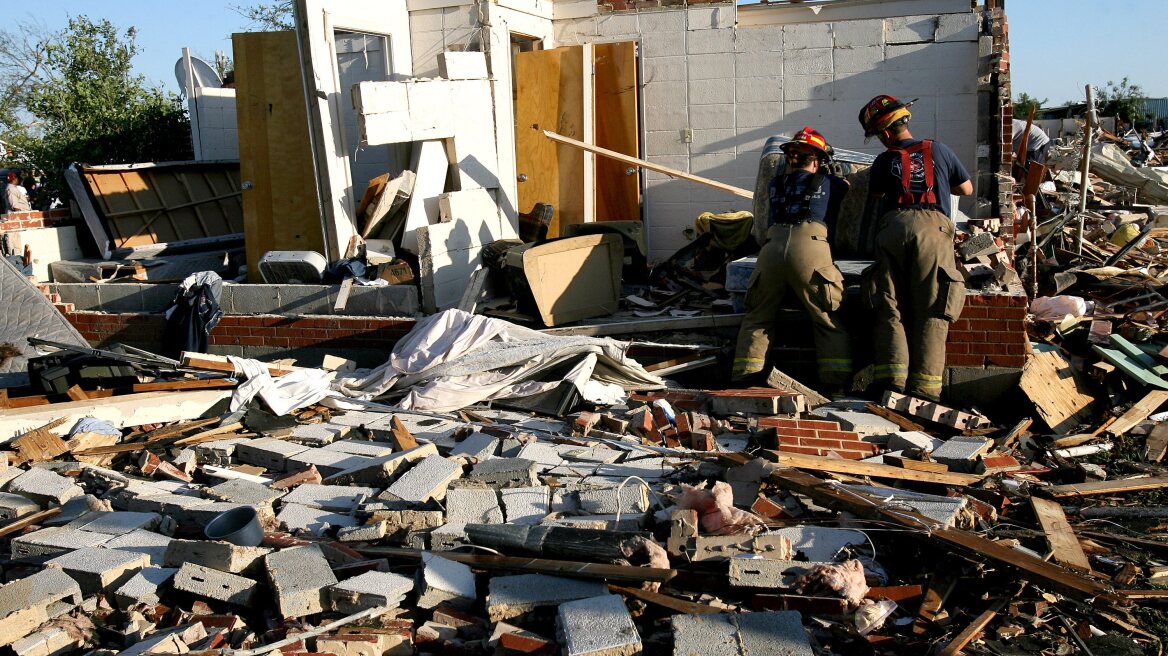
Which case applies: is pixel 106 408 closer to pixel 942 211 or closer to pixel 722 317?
pixel 722 317

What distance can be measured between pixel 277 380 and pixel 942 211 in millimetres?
4806

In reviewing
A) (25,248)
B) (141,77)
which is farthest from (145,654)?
(141,77)

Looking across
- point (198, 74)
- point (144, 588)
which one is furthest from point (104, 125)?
point (144, 588)

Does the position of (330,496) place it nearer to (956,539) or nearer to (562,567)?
(562,567)

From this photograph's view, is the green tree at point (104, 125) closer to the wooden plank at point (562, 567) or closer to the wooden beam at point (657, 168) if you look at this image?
the wooden beam at point (657, 168)

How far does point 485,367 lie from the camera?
709 cm

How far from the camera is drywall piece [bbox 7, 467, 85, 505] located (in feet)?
17.6

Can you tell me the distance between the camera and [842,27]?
9672 mm

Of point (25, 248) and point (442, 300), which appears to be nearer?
point (442, 300)

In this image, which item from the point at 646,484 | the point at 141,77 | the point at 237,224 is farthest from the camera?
the point at 141,77

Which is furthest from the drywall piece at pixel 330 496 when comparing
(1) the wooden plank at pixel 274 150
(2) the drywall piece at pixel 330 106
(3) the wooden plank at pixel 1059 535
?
(1) the wooden plank at pixel 274 150

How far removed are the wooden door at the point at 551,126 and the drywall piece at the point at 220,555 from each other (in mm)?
6313

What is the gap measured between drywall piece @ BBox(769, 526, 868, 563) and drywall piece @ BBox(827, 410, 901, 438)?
1628 millimetres

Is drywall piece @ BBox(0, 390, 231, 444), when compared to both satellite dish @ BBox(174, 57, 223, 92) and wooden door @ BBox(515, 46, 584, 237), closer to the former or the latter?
wooden door @ BBox(515, 46, 584, 237)
